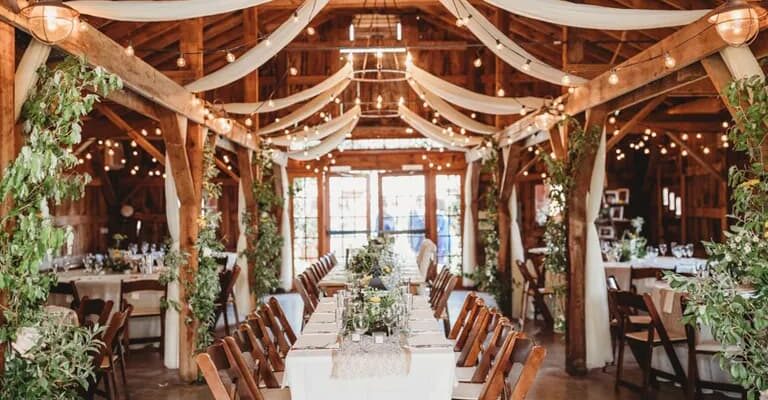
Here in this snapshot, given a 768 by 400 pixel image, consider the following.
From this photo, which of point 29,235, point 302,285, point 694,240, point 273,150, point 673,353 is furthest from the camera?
point 694,240

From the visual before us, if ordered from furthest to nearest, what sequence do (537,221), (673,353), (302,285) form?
1. (537,221)
2. (302,285)
3. (673,353)

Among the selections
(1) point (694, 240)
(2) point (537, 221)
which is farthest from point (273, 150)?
(1) point (694, 240)

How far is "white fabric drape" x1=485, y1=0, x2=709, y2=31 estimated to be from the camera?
4.27 meters

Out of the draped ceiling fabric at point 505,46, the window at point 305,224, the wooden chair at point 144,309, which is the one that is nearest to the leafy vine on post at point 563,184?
the draped ceiling fabric at point 505,46

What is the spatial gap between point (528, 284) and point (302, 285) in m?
3.47

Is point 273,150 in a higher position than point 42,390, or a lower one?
higher

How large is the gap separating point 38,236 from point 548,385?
4595mm

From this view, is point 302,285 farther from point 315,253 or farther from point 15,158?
point 315,253

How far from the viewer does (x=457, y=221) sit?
1420cm

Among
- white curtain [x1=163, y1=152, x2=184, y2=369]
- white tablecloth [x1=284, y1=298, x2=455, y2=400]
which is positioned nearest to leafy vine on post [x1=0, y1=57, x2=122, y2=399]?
white tablecloth [x1=284, y1=298, x2=455, y2=400]

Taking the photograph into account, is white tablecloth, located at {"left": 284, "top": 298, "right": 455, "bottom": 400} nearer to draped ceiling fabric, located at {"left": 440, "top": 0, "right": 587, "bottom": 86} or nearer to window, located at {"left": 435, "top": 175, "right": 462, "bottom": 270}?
draped ceiling fabric, located at {"left": 440, "top": 0, "right": 587, "bottom": 86}

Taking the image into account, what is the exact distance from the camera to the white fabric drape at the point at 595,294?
672 cm

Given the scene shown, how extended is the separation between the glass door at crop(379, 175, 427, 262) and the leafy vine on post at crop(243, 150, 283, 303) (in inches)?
150

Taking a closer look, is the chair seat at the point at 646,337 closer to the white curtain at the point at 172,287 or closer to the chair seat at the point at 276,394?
the chair seat at the point at 276,394
